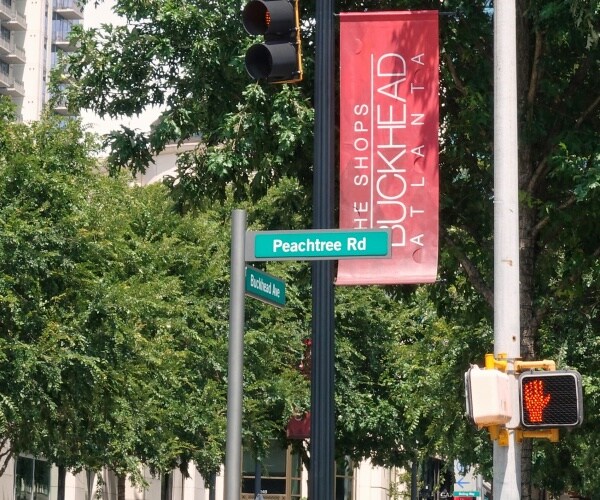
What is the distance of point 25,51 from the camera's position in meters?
133

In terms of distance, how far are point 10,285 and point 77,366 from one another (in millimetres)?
2272

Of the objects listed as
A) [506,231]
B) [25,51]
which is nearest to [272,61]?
[506,231]

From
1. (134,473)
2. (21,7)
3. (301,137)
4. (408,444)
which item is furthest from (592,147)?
(21,7)

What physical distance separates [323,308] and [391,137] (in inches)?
144

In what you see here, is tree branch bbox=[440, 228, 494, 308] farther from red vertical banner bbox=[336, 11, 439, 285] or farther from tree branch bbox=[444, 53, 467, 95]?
red vertical banner bbox=[336, 11, 439, 285]

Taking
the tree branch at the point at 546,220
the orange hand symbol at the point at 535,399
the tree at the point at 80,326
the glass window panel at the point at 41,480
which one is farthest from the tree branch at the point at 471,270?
the glass window panel at the point at 41,480

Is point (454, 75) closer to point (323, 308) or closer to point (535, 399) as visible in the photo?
point (323, 308)

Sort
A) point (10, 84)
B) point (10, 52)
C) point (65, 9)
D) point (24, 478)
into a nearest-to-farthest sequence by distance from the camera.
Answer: point (24, 478) < point (10, 84) < point (10, 52) < point (65, 9)

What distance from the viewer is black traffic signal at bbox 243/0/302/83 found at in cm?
→ 993

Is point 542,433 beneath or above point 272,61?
beneath

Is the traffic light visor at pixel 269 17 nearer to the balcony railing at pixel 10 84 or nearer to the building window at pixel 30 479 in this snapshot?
the building window at pixel 30 479

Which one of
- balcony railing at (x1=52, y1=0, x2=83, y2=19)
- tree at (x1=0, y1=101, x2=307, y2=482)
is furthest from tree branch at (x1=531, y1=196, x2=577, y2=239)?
balcony railing at (x1=52, y1=0, x2=83, y2=19)

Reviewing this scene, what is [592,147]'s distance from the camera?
1712 centimetres

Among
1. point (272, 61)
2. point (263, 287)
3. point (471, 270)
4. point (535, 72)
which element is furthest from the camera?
point (471, 270)
